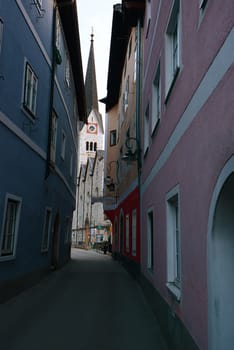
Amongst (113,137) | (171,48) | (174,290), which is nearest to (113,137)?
(113,137)

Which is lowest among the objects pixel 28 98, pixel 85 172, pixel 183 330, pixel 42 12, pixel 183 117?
pixel 183 330

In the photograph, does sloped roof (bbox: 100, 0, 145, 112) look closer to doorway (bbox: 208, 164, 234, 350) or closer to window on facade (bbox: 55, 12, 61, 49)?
window on facade (bbox: 55, 12, 61, 49)

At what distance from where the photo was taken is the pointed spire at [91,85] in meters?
72.5

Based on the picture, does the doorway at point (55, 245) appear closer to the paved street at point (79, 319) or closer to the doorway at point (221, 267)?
the paved street at point (79, 319)

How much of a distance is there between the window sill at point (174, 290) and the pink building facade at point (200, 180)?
0.02m

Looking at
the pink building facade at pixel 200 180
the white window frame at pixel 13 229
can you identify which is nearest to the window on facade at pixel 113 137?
the white window frame at pixel 13 229

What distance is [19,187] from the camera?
332 inches

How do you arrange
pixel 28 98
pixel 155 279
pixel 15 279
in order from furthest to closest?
pixel 28 98
pixel 15 279
pixel 155 279

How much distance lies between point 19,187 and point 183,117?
5080 mm

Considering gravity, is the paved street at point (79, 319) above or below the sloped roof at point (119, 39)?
below

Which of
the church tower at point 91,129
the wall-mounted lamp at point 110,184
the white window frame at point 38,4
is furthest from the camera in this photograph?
the church tower at point 91,129

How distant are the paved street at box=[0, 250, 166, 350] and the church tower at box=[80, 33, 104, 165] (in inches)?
2267

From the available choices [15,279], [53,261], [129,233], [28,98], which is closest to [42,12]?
[28,98]

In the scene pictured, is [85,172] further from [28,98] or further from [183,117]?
[183,117]
